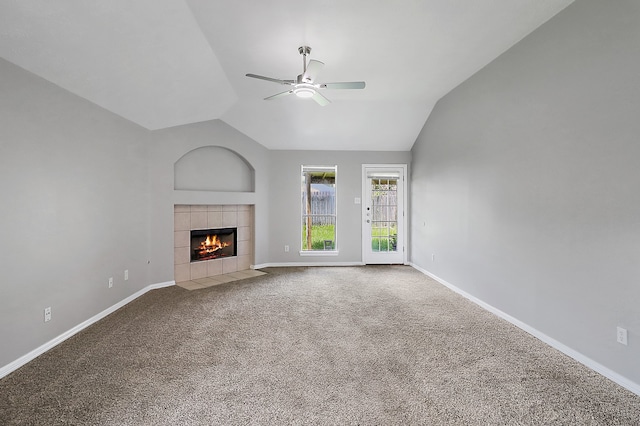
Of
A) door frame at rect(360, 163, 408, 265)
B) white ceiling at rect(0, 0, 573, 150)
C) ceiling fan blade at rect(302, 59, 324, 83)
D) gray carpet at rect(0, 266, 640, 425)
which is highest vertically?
white ceiling at rect(0, 0, 573, 150)

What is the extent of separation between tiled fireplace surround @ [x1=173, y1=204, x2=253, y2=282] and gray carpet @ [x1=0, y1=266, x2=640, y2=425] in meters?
1.29

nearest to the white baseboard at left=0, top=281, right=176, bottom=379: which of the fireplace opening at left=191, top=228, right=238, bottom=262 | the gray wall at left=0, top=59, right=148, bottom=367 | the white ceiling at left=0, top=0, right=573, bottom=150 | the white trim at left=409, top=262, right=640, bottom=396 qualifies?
the gray wall at left=0, top=59, right=148, bottom=367

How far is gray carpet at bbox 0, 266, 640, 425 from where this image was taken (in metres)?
1.81

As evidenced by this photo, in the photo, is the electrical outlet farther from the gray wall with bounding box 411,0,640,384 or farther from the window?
the window

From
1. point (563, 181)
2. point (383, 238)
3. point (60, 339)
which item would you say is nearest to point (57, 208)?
point (60, 339)

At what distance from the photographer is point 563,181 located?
2611 millimetres

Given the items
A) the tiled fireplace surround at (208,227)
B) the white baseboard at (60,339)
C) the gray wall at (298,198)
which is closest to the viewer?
the white baseboard at (60,339)

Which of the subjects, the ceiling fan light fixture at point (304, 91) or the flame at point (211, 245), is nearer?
the ceiling fan light fixture at point (304, 91)

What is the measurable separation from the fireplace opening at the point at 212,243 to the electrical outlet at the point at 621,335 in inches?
199

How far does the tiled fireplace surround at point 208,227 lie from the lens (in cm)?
485

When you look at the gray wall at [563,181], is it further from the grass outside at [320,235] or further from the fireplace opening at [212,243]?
the fireplace opening at [212,243]

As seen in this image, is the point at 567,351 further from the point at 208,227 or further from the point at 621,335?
the point at 208,227

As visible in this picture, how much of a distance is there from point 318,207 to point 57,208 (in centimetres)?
419

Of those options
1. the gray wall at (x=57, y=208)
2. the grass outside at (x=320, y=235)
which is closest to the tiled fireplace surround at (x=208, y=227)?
the gray wall at (x=57, y=208)
